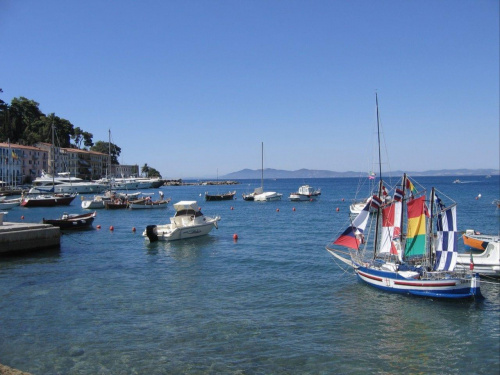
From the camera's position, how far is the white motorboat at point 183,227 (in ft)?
128

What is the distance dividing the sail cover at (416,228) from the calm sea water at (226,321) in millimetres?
3449

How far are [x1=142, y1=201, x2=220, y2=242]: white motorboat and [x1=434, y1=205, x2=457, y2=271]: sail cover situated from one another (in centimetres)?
2370

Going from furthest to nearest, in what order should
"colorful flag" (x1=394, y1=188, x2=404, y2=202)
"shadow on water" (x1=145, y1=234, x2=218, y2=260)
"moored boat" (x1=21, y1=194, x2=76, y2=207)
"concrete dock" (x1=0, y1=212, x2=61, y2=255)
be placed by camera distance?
"moored boat" (x1=21, y1=194, x2=76, y2=207), "shadow on water" (x1=145, y1=234, x2=218, y2=260), "concrete dock" (x1=0, y1=212, x2=61, y2=255), "colorful flag" (x1=394, y1=188, x2=404, y2=202)

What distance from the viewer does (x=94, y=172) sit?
173250mm

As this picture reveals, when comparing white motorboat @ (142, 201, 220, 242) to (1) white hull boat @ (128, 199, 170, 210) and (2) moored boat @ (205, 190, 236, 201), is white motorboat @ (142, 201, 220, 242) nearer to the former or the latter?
(1) white hull boat @ (128, 199, 170, 210)

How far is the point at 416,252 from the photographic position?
23.8m

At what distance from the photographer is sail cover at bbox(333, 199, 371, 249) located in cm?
2430

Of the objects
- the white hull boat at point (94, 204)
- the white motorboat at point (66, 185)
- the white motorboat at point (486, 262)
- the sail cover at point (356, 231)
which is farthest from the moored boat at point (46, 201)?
the white motorboat at point (486, 262)

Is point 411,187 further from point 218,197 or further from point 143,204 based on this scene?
point 218,197

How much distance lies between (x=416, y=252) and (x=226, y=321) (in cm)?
1181

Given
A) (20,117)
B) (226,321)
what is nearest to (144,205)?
(226,321)

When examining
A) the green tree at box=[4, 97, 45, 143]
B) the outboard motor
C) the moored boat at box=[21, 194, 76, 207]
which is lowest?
the outboard motor

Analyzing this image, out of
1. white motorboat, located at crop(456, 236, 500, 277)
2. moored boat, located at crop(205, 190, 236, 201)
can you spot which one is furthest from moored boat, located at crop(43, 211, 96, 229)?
moored boat, located at crop(205, 190, 236, 201)

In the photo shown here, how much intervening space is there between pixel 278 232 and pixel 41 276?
25.7 meters
